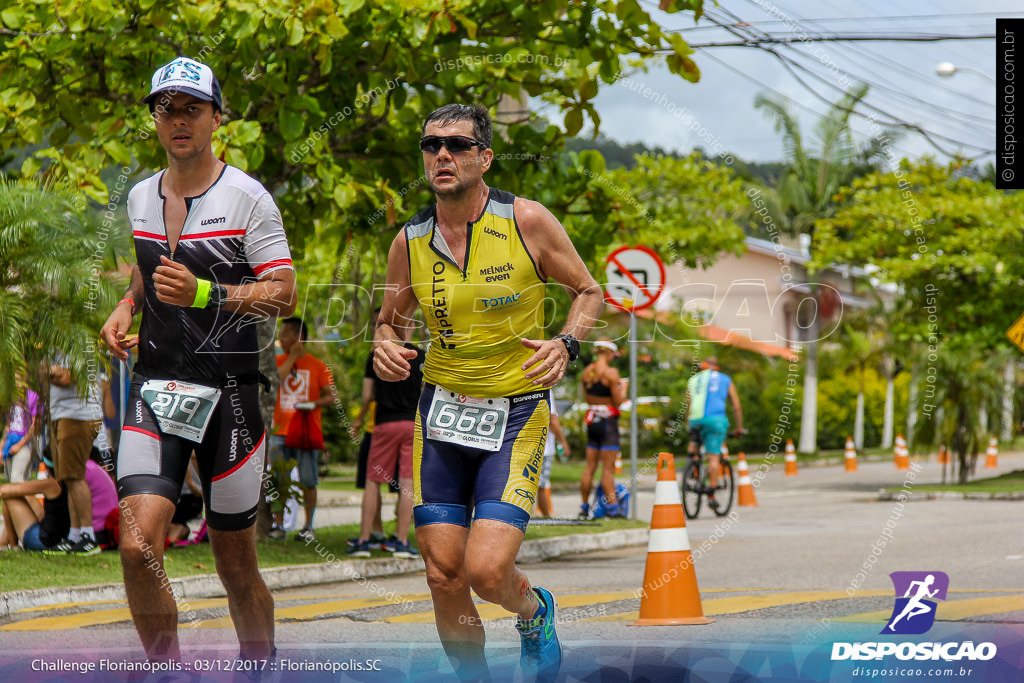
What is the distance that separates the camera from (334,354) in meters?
27.0

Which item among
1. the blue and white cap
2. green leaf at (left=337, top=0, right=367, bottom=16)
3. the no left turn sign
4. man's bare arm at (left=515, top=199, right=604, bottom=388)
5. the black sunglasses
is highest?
green leaf at (left=337, top=0, right=367, bottom=16)

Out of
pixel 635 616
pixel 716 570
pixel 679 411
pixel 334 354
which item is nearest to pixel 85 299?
pixel 635 616

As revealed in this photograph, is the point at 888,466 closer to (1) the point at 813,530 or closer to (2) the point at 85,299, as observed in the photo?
(1) the point at 813,530

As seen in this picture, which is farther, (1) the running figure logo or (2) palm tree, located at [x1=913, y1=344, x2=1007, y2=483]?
(2) palm tree, located at [x1=913, y1=344, x2=1007, y2=483]

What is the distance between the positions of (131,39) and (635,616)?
508 cm

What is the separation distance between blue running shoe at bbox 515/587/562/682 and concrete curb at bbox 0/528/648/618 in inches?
149

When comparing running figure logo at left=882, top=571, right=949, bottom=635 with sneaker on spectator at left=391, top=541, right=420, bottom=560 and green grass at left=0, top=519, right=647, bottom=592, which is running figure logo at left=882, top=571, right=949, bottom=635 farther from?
sneaker on spectator at left=391, top=541, right=420, bottom=560

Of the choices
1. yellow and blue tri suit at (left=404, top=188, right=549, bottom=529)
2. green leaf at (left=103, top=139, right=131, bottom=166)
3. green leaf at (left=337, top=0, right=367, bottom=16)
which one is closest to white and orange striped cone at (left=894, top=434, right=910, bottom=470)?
green leaf at (left=337, top=0, right=367, bottom=16)

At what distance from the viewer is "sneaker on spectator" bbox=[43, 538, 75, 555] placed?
9146mm

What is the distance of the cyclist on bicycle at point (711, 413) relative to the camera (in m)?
15.7

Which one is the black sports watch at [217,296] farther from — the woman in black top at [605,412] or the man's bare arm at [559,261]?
the woman in black top at [605,412]

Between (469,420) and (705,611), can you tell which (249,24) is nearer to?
(469,420)

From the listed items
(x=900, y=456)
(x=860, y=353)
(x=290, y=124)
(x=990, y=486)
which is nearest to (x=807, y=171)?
(x=860, y=353)

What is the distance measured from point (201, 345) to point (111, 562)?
506cm
